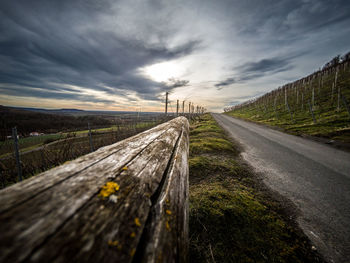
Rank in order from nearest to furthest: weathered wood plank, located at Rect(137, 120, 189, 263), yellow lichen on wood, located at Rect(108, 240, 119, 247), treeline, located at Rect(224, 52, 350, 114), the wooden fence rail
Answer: the wooden fence rail → yellow lichen on wood, located at Rect(108, 240, 119, 247) → weathered wood plank, located at Rect(137, 120, 189, 263) → treeline, located at Rect(224, 52, 350, 114)

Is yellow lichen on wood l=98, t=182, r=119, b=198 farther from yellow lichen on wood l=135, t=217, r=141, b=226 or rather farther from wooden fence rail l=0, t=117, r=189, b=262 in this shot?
yellow lichen on wood l=135, t=217, r=141, b=226

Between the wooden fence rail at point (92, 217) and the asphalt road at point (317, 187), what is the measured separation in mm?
2343

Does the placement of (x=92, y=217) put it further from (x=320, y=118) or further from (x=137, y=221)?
(x=320, y=118)

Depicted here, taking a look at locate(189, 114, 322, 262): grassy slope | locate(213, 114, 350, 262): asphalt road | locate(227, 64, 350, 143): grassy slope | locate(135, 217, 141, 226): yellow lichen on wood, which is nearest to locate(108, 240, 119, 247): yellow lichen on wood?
locate(135, 217, 141, 226): yellow lichen on wood

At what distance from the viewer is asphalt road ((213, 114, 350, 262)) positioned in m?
1.87

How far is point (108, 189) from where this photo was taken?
0.77 metres

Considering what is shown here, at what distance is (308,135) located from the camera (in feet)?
28.5

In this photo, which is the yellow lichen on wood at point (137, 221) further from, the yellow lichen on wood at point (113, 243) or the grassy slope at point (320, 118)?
the grassy slope at point (320, 118)

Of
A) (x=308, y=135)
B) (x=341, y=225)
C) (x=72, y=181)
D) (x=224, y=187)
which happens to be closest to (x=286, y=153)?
(x=341, y=225)

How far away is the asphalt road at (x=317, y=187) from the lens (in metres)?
1.87

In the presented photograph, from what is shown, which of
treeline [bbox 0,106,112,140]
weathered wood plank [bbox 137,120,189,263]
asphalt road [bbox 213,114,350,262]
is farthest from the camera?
treeline [bbox 0,106,112,140]

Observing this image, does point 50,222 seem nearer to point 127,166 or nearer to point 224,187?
point 127,166

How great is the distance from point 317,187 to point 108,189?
457 cm

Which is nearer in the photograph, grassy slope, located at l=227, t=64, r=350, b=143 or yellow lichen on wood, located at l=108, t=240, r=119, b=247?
yellow lichen on wood, located at l=108, t=240, r=119, b=247
